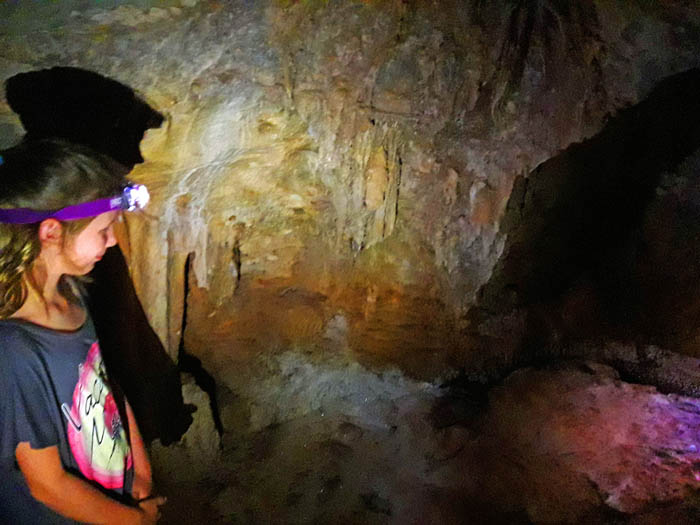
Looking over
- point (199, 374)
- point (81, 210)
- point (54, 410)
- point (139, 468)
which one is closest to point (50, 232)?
point (81, 210)

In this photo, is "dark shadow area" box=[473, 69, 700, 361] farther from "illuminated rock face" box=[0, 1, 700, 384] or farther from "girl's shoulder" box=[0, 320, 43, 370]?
"girl's shoulder" box=[0, 320, 43, 370]

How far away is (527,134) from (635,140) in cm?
84

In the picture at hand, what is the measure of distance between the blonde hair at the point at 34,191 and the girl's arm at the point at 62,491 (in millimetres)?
347

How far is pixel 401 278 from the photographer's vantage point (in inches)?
147

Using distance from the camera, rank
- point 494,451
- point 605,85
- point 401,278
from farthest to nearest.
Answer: point 401,278, point 605,85, point 494,451

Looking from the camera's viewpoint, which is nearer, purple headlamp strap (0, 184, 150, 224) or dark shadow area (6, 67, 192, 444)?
purple headlamp strap (0, 184, 150, 224)

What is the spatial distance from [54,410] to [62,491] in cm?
20

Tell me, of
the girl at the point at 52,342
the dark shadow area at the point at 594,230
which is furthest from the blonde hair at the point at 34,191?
the dark shadow area at the point at 594,230

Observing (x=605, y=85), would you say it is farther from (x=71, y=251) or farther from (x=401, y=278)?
(x=71, y=251)

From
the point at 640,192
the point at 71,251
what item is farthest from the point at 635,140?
the point at 71,251

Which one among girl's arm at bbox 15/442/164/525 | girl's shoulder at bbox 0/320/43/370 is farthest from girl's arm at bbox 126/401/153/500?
girl's shoulder at bbox 0/320/43/370

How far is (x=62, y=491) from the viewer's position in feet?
4.25

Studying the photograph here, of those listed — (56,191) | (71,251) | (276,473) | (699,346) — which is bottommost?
(276,473)

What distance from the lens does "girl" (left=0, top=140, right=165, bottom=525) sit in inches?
48.4
